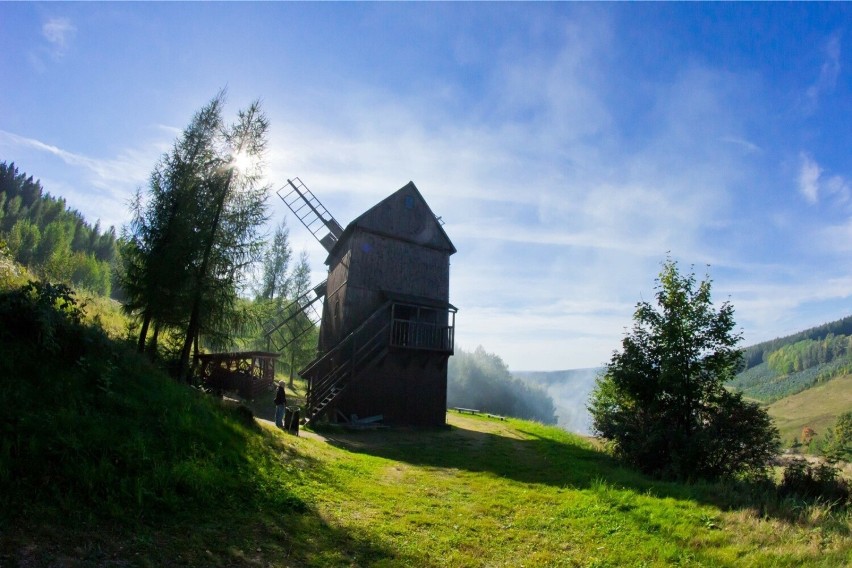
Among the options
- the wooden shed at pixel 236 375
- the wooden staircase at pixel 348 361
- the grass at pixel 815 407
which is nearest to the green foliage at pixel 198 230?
the wooden staircase at pixel 348 361

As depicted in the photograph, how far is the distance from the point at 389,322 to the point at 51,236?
89.5m

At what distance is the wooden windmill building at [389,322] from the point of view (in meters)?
21.2

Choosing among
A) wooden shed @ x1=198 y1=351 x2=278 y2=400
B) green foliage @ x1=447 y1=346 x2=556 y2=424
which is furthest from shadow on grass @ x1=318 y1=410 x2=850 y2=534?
green foliage @ x1=447 y1=346 x2=556 y2=424

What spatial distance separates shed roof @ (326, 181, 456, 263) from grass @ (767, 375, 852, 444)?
15835 centimetres

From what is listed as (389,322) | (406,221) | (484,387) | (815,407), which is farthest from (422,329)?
(815,407)

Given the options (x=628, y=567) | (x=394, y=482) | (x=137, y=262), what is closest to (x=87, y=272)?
(x=137, y=262)

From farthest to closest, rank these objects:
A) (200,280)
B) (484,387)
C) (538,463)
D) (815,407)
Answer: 1. (815,407)
2. (484,387)
3. (200,280)
4. (538,463)

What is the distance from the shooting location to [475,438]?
2025 cm

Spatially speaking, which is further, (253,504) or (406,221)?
(406,221)

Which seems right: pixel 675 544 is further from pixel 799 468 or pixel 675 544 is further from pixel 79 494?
pixel 79 494

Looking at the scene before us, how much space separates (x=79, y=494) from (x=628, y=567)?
23.7ft

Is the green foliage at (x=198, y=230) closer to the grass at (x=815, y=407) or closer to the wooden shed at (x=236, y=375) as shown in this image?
the wooden shed at (x=236, y=375)

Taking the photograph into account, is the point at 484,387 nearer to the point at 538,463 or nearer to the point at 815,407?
the point at 538,463

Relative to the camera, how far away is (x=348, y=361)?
20953 millimetres
